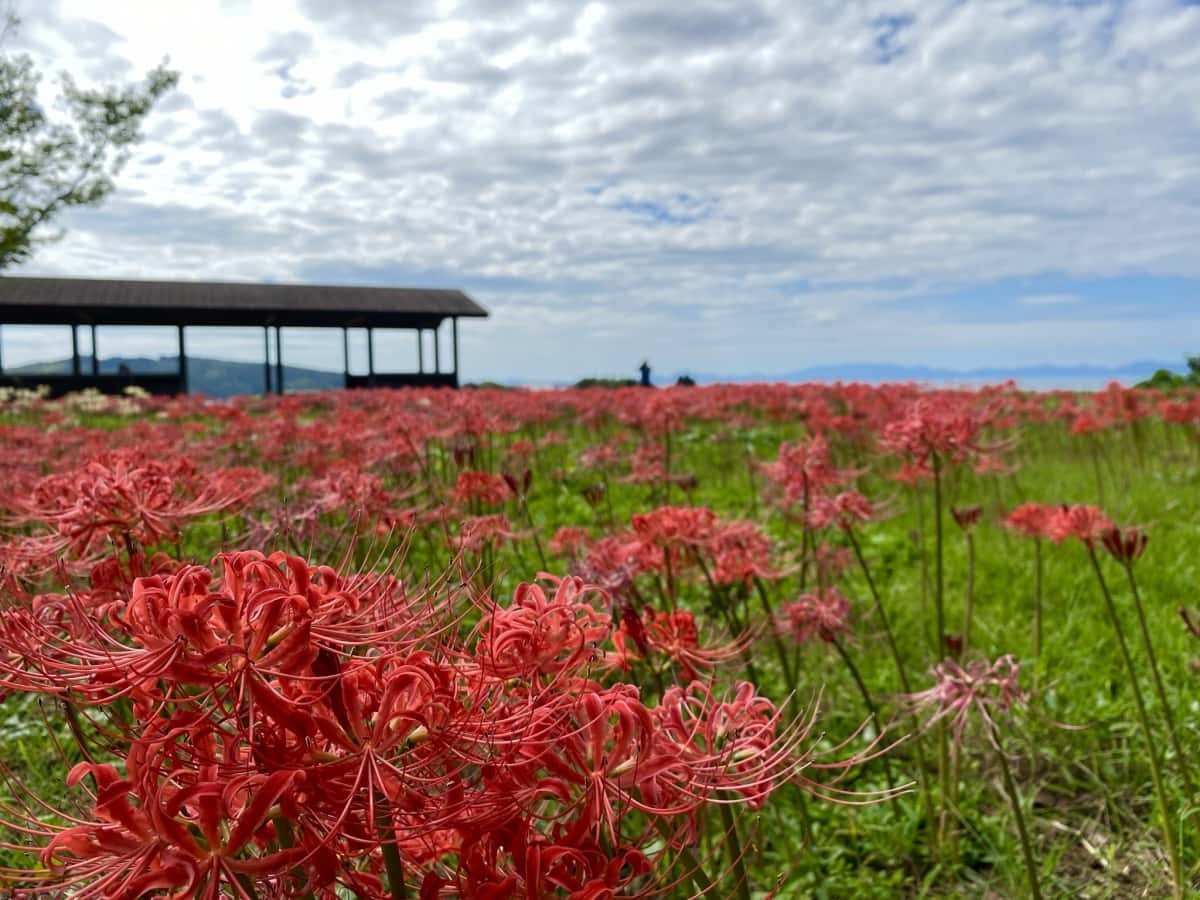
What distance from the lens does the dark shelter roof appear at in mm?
20934

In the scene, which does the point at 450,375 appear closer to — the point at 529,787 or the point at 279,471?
the point at 279,471

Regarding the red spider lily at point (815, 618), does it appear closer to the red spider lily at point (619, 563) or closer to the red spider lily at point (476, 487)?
the red spider lily at point (619, 563)

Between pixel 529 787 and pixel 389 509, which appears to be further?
pixel 389 509

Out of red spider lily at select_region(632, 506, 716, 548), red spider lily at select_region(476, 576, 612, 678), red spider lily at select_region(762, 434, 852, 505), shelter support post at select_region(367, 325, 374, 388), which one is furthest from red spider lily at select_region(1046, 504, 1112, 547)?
shelter support post at select_region(367, 325, 374, 388)

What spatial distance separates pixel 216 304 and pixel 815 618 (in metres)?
21.8

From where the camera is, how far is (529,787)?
3.00ft

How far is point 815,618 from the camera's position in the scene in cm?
285

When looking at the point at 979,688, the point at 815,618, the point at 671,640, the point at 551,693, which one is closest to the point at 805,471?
the point at 815,618

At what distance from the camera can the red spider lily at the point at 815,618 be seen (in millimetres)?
2742

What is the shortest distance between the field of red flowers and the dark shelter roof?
1646 cm

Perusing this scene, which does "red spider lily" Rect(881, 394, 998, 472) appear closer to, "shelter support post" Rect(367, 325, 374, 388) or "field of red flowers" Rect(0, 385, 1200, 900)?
"field of red flowers" Rect(0, 385, 1200, 900)

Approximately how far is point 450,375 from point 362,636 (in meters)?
24.5

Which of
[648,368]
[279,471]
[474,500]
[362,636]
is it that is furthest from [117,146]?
[362,636]

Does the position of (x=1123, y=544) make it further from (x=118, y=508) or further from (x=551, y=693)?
(x=118, y=508)
